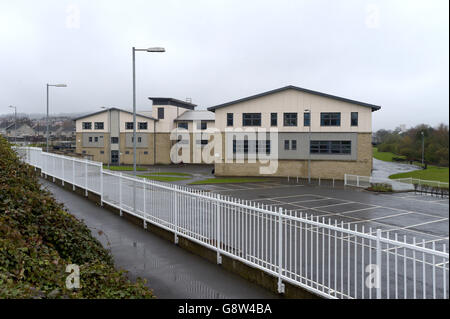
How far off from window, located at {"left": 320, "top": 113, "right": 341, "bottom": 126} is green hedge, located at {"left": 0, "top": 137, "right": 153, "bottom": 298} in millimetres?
33391

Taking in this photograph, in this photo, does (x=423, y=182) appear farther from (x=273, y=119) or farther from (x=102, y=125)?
(x=102, y=125)

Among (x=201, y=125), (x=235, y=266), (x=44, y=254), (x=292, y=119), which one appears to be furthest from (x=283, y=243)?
(x=201, y=125)

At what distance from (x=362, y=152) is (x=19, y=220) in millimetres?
34940

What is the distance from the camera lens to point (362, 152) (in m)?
36.7

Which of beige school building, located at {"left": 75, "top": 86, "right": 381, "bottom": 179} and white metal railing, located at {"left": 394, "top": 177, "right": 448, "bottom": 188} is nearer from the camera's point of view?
white metal railing, located at {"left": 394, "top": 177, "right": 448, "bottom": 188}

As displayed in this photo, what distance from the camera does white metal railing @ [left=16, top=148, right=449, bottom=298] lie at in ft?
18.3

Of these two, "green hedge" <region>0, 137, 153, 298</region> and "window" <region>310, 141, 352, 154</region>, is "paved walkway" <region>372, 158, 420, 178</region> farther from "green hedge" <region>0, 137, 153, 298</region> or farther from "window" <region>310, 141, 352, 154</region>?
"green hedge" <region>0, 137, 153, 298</region>

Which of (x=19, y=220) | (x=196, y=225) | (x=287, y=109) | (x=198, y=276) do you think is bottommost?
(x=198, y=276)

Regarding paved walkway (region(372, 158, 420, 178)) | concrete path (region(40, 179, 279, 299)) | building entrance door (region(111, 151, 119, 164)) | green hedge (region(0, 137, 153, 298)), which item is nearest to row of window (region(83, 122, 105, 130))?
building entrance door (region(111, 151, 119, 164))

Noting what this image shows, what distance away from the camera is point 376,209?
20.4 m

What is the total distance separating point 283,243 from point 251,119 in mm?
29473

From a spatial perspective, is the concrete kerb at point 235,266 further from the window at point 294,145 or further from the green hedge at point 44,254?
the window at point 294,145
